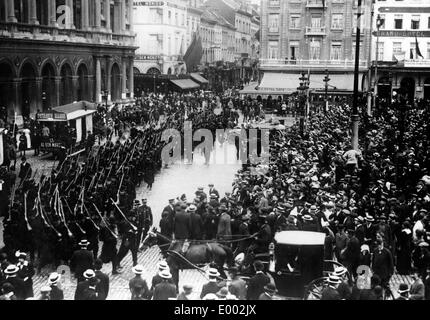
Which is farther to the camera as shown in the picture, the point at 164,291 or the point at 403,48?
the point at 403,48

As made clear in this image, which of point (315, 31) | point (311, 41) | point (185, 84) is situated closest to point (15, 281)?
point (315, 31)

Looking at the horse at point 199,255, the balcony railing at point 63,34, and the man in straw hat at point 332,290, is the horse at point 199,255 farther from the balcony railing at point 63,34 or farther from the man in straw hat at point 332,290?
the balcony railing at point 63,34

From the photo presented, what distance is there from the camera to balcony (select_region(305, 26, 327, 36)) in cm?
5828

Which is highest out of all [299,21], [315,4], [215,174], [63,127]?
[315,4]

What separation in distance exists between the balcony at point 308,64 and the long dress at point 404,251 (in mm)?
44819

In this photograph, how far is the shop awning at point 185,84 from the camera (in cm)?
6624

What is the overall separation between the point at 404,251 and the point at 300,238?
3310 millimetres

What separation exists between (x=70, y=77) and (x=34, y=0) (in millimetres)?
7249

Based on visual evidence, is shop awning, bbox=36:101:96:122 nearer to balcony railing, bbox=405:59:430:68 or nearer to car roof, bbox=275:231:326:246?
car roof, bbox=275:231:326:246

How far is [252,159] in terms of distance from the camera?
89.7 ft

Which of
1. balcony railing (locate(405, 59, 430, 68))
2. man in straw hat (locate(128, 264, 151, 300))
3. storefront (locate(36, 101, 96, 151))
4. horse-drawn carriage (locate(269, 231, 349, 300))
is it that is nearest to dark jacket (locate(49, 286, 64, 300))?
man in straw hat (locate(128, 264, 151, 300))

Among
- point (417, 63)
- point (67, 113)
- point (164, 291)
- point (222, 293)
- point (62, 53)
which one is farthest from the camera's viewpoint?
point (417, 63)

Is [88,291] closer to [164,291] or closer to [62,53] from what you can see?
[164,291]

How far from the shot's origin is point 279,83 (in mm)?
57750
